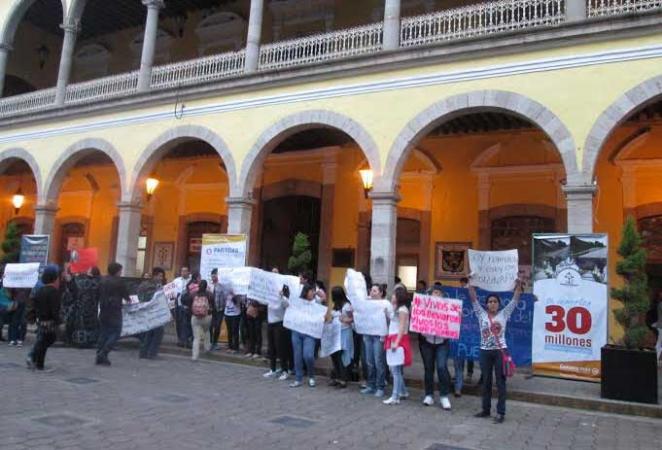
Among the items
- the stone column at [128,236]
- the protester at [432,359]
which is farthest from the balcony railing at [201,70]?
the protester at [432,359]

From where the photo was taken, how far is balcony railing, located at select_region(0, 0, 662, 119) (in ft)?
36.6

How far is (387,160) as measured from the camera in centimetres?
1202

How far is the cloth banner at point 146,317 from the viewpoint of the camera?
11250 mm

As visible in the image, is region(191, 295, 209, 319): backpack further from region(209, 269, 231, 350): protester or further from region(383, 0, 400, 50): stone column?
region(383, 0, 400, 50): stone column

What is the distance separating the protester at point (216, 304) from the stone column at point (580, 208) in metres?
6.43

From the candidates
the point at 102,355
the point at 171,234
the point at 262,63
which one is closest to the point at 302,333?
the point at 102,355

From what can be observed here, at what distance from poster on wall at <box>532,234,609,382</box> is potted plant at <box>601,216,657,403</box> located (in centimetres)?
46

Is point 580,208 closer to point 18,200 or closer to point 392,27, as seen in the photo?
point 392,27

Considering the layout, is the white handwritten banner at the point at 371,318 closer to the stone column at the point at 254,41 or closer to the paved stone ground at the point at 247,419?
the paved stone ground at the point at 247,419

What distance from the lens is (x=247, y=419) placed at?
6707 mm

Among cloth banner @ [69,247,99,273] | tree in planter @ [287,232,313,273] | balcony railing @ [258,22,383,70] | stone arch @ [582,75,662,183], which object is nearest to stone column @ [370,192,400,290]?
tree in planter @ [287,232,313,273]

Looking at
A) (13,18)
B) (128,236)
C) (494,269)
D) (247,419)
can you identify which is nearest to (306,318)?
(247,419)

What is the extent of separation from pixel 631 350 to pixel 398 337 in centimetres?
326

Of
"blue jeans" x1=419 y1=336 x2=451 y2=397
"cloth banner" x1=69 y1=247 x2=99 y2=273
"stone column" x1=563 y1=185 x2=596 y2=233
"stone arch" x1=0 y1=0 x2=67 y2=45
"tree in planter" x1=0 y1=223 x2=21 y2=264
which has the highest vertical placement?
"stone arch" x1=0 y1=0 x2=67 y2=45
